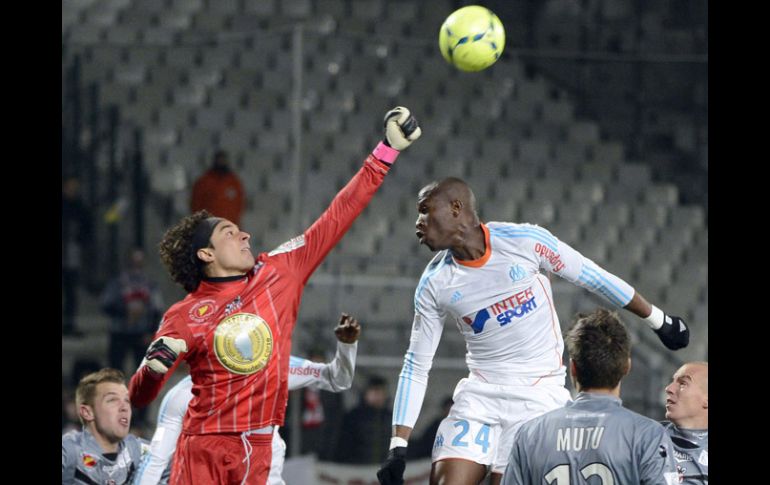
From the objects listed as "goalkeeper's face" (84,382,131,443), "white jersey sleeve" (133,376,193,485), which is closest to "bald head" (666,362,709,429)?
"white jersey sleeve" (133,376,193,485)

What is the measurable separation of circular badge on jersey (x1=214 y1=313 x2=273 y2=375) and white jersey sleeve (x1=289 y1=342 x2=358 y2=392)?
2.47ft

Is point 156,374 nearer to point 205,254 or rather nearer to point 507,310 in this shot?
point 205,254

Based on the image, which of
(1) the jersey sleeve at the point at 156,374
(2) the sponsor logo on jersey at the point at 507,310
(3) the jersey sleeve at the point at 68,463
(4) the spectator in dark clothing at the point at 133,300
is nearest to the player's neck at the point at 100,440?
(3) the jersey sleeve at the point at 68,463

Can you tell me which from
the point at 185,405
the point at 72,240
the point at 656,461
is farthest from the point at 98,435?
the point at 72,240

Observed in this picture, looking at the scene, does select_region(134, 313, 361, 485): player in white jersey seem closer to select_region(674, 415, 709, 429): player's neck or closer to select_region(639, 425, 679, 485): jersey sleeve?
select_region(674, 415, 709, 429): player's neck

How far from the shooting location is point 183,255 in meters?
4.93

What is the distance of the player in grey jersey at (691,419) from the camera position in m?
5.07

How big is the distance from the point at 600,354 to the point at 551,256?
1055 millimetres

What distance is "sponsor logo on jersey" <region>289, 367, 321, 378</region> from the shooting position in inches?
225

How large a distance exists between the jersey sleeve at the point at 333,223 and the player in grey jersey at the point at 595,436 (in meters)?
1.18

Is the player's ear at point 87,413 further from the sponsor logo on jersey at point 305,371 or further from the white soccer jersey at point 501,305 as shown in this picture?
the white soccer jersey at point 501,305

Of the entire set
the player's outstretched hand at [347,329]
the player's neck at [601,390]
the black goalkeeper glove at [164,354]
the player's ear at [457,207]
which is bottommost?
the player's neck at [601,390]
